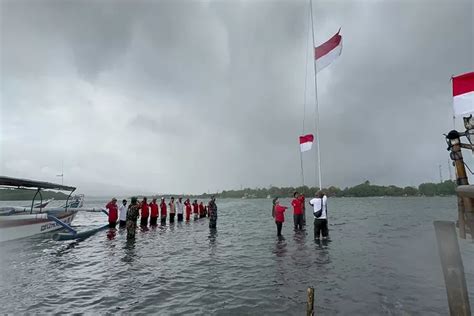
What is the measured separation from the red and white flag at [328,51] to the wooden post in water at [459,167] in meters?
10.4

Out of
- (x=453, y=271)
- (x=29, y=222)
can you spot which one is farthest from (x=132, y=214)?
(x=453, y=271)

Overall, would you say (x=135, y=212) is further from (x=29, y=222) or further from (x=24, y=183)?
(x=29, y=222)

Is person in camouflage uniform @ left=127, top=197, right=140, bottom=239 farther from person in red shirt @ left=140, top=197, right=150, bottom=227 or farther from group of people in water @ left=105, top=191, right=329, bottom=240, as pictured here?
person in red shirt @ left=140, top=197, right=150, bottom=227

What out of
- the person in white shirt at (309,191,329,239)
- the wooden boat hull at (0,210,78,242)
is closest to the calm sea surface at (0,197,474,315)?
the person in white shirt at (309,191,329,239)

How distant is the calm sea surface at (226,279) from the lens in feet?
22.2

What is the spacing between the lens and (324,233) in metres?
15.2

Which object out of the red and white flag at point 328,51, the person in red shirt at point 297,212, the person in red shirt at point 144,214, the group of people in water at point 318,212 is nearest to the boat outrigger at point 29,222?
the person in red shirt at point 144,214

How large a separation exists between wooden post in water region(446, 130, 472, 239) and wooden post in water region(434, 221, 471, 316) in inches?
103

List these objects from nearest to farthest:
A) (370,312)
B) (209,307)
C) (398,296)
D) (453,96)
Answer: (370,312), (209,307), (398,296), (453,96)

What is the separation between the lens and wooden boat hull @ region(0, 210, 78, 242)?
16.5 meters

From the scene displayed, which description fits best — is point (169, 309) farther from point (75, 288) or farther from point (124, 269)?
point (124, 269)

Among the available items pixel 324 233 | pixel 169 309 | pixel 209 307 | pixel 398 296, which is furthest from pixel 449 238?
pixel 324 233

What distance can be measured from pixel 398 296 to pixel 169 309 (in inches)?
237

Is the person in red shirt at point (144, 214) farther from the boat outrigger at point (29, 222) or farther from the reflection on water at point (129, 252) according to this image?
the reflection on water at point (129, 252)
